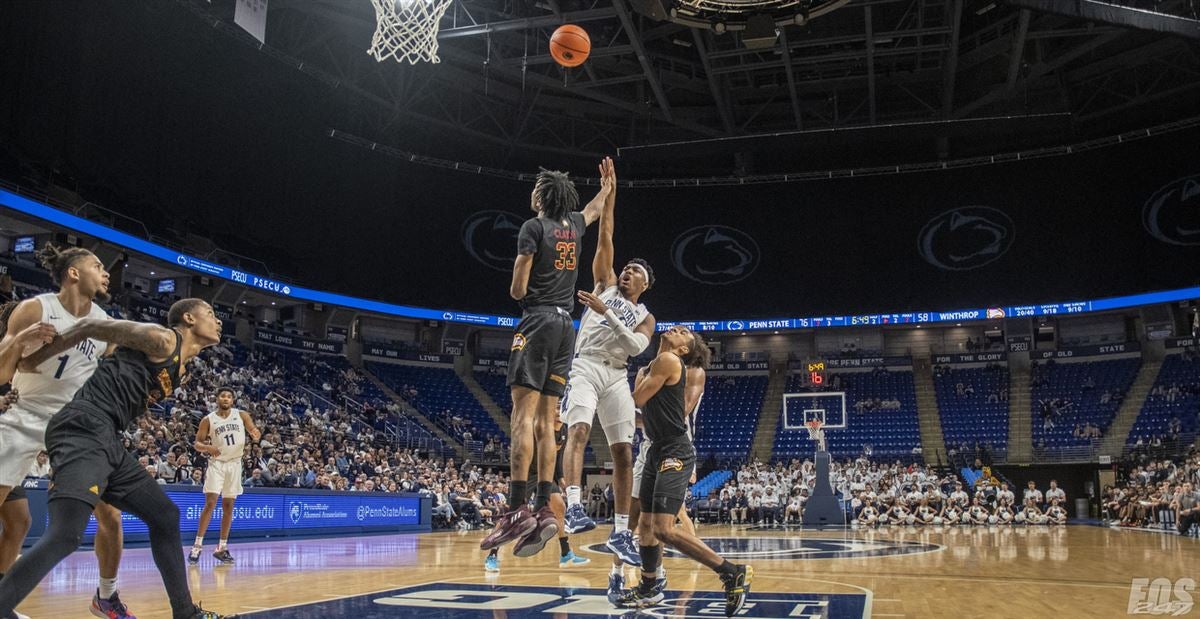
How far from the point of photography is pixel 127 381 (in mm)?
4465

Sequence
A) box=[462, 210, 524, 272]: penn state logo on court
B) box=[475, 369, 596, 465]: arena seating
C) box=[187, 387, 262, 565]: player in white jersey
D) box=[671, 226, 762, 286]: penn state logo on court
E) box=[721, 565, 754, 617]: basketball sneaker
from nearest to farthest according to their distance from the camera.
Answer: box=[721, 565, 754, 617]: basketball sneaker → box=[187, 387, 262, 565]: player in white jersey → box=[462, 210, 524, 272]: penn state logo on court → box=[475, 369, 596, 465]: arena seating → box=[671, 226, 762, 286]: penn state logo on court

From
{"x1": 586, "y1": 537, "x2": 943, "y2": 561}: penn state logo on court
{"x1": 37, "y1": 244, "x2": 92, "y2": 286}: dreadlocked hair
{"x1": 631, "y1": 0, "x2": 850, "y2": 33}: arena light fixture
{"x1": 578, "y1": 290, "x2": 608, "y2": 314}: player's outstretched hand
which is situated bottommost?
{"x1": 586, "y1": 537, "x2": 943, "y2": 561}: penn state logo on court

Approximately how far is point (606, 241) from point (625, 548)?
2.30m

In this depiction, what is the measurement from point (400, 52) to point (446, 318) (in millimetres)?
11009

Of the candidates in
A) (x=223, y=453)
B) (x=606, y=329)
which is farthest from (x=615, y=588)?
(x=223, y=453)

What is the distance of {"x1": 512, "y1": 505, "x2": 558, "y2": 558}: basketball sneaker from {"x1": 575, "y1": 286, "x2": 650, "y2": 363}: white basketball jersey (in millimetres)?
1486

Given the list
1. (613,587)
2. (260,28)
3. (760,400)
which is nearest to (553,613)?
(613,587)

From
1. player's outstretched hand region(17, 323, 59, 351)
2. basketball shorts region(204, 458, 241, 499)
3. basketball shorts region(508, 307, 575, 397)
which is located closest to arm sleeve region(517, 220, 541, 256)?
basketball shorts region(508, 307, 575, 397)

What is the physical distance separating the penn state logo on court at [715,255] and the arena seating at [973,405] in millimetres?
9441

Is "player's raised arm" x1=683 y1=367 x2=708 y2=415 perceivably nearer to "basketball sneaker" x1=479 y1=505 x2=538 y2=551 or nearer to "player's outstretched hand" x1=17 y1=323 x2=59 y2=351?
"basketball sneaker" x1=479 y1=505 x2=538 y2=551

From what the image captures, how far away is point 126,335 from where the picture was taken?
437 cm

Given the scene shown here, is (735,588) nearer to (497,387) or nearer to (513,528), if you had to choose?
(513,528)

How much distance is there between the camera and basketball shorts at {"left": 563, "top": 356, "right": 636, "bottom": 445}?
6.22 meters

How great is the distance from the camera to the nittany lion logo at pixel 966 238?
111 ft
